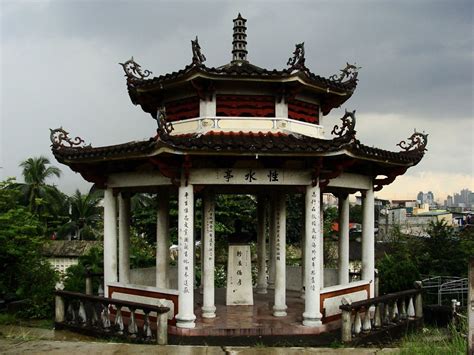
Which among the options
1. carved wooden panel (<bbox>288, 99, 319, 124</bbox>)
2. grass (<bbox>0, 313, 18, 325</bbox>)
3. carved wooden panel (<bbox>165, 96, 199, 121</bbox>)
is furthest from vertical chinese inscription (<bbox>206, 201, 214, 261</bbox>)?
grass (<bbox>0, 313, 18, 325</bbox>)

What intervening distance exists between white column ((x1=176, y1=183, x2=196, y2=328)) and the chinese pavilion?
2 centimetres

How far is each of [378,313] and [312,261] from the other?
2.53 meters

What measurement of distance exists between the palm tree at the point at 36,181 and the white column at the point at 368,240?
3424 centimetres

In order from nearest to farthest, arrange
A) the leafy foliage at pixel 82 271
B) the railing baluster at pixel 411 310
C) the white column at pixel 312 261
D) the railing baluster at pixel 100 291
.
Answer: the white column at pixel 312 261 < the railing baluster at pixel 411 310 < the railing baluster at pixel 100 291 < the leafy foliage at pixel 82 271

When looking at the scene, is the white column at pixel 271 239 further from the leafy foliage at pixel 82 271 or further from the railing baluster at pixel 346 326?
the leafy foliage at pixel 82 271

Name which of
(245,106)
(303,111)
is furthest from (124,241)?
(303,111)

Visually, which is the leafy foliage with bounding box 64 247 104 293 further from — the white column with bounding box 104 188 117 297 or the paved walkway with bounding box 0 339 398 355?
the paved walkway with bounding box 0 339 398 355

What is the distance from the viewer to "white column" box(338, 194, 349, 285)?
52.0 ft

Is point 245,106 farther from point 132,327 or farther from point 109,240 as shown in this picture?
point 132,327

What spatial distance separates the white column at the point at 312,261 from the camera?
12.3 meters

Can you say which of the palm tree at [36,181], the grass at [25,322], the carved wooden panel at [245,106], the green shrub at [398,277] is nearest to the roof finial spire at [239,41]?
the carved wooden panel at [245,106]

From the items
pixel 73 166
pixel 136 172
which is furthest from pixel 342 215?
pixel 73 166

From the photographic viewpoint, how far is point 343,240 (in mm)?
15891

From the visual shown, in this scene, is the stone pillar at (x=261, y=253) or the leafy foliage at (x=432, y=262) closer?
the stone pillar at (x=261, y=253)
